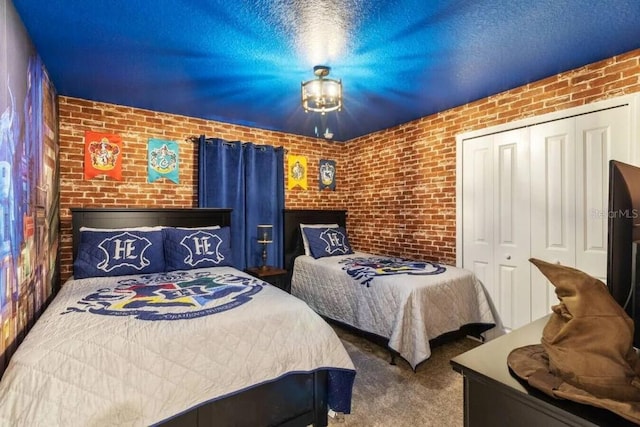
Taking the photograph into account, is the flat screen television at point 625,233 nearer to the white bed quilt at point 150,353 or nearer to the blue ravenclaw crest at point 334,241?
the white bed quilt at point 150,353

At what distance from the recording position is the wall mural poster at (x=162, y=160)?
3256 millimetres

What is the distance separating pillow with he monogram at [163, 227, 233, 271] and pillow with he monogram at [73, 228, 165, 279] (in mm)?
78

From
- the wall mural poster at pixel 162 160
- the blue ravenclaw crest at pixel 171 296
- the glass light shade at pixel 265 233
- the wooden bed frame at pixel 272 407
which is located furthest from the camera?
the glass light shade at pixel 265 233

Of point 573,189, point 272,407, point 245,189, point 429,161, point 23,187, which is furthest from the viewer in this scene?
point 245,189

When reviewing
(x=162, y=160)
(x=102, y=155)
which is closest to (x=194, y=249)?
(x=162, y=160)

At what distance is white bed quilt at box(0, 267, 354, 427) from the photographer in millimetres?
1157

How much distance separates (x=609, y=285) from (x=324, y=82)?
183cm

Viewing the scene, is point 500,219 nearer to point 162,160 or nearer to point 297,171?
point 297,171

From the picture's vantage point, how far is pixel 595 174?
2.28 meters

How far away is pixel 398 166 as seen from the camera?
3.81 meters

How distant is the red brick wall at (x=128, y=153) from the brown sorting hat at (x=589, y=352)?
3381 millimetres

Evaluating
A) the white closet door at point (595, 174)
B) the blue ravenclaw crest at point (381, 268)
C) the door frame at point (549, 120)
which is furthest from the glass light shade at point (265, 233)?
the white closet door at point (595, 174)

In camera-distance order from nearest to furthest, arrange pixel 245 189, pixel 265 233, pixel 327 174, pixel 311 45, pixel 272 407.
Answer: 1. pixel 272 407
2. pixel 311 45
3. pixel 265 233
4. pixel 245 189
5. pixel 327 174

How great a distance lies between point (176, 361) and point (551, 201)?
280 centimetres
